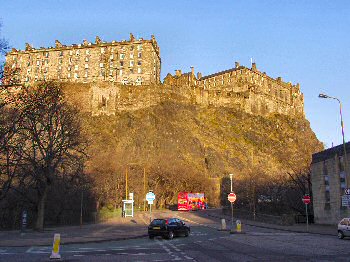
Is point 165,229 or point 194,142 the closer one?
point 165,229

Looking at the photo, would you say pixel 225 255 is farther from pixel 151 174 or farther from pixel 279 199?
pixel 151 174

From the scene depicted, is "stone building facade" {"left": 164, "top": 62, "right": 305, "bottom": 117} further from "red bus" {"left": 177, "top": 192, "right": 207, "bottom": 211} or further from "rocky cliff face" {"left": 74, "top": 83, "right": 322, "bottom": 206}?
"red bus" {"left": 177, "top": 192, "right": 207, "bottom": 211}

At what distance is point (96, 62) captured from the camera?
108750 millimetres

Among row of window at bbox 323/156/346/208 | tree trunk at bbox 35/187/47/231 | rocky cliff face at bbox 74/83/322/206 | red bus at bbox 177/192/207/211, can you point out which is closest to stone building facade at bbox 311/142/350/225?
row of window at bbox 323/156/346/208

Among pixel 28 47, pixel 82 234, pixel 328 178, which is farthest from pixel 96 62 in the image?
pixel 82 234

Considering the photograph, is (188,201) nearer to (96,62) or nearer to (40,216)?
(40,216)

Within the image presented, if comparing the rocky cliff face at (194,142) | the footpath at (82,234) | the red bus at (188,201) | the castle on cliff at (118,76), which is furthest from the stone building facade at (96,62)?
the footpath at (82,234)

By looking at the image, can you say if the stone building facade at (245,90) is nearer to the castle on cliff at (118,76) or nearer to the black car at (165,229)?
the castle on cliff at (118,76)

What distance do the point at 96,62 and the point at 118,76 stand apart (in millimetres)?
7921

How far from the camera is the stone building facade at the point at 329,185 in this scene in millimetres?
34250

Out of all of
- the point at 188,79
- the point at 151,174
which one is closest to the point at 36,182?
the point at 151,174

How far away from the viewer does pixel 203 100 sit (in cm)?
11344

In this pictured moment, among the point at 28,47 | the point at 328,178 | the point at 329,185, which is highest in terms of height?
the point at 28,47

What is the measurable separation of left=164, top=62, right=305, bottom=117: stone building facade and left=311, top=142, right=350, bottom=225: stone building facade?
2917 inches
